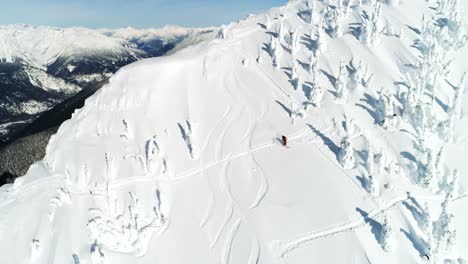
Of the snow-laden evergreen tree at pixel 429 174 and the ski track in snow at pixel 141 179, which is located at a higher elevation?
the ski track in snow at pixel 141 179

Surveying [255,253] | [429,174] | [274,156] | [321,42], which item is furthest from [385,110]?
[255,253]

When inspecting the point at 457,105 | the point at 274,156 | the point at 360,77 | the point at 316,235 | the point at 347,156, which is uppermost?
the point at 360,77

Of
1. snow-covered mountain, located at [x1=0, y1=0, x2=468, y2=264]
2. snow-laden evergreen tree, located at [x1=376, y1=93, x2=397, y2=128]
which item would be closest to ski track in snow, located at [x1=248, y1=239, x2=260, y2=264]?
snow-covered mountain, located at [x1=0, y1=0, x2=468, y2=264]

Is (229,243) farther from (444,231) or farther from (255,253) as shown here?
(444,231)

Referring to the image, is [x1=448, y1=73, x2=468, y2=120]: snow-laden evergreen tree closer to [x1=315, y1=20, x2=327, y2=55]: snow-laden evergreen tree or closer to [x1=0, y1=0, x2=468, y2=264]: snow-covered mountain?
[x1=0, y1=0, x2=468, y2=264]: snow-covered mountain

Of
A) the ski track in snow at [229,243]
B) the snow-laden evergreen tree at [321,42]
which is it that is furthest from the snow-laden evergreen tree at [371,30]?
the ski track in snow at [229,243]

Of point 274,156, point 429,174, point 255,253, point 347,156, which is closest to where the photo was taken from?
point 255,253

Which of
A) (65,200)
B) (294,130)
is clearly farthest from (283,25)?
(65,200)

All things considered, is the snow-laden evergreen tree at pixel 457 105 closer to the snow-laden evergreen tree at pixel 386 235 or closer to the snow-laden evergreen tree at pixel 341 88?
the snow-laden evergreen tree at pixel 341 88

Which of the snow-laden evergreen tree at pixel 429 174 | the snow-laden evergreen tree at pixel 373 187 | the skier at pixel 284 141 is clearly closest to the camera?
the snow-laden evergreen tree at pixel 373 187
